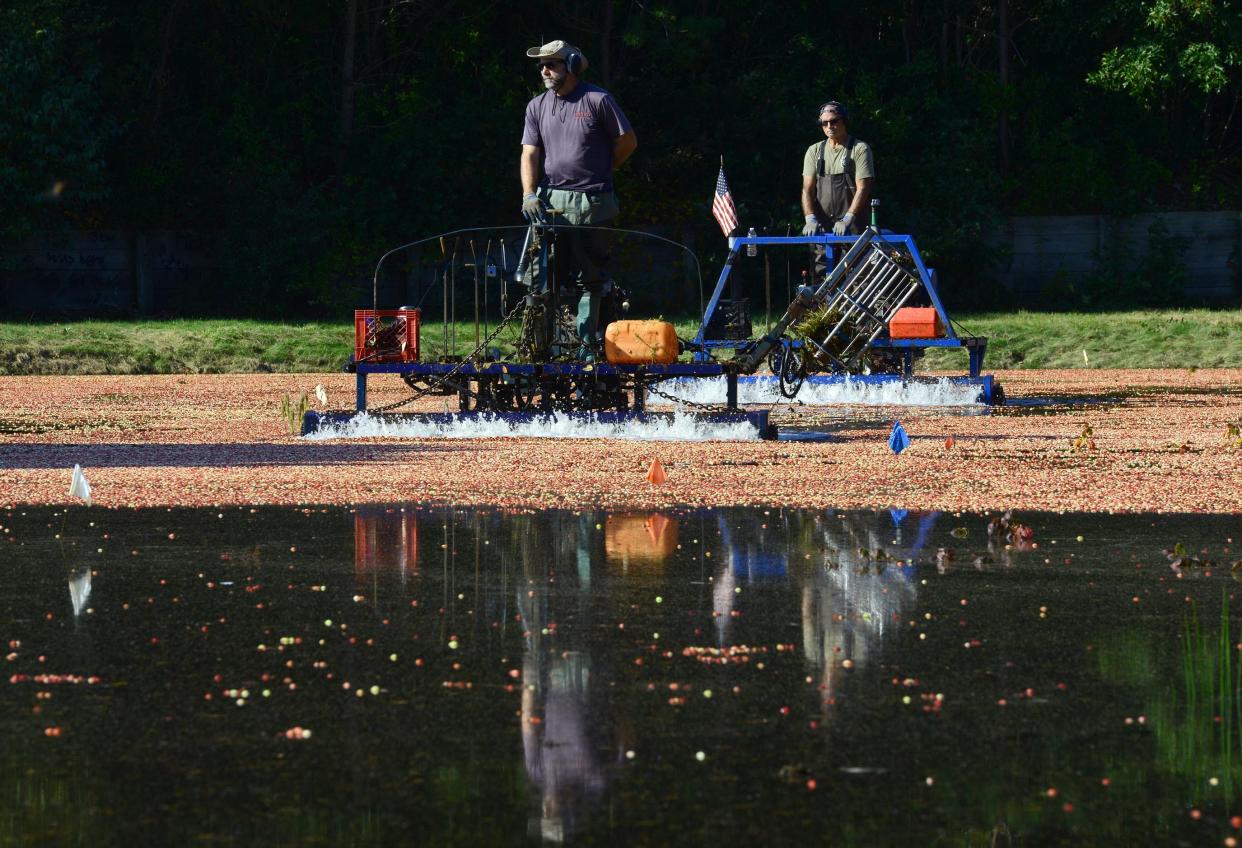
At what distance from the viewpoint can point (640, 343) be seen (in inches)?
611

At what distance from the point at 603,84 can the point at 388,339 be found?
2156 centimetres

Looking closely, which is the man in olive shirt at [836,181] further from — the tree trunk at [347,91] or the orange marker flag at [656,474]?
the tree trunk at [347,91]

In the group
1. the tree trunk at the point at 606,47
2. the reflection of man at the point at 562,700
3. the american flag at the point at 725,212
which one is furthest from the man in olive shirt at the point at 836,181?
the tree trunk at the point at 606,47

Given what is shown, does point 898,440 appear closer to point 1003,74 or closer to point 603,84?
point 603,84

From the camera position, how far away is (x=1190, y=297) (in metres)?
36.7

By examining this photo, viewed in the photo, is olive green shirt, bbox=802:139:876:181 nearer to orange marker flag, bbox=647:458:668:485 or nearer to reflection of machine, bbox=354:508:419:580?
orange marker flag, bbox=647:458:668:485

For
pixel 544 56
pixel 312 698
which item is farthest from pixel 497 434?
pixel 312 698

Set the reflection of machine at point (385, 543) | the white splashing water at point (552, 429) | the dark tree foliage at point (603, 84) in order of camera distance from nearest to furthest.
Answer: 1. the reflection of machine at point (385, 543)
2. the white splashing water at point (552, 429)
3. the dark tree foliage at point (603, 84)

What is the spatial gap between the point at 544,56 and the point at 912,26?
25.8 meters

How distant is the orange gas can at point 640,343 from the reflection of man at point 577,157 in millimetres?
498

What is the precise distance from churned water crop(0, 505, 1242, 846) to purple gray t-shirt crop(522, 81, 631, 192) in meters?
6.65

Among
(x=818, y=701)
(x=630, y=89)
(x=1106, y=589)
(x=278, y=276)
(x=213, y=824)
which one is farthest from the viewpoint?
(x=630, y=89)

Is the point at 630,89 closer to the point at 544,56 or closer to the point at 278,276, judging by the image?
the point at 278,276

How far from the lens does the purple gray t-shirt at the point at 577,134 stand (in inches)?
623
